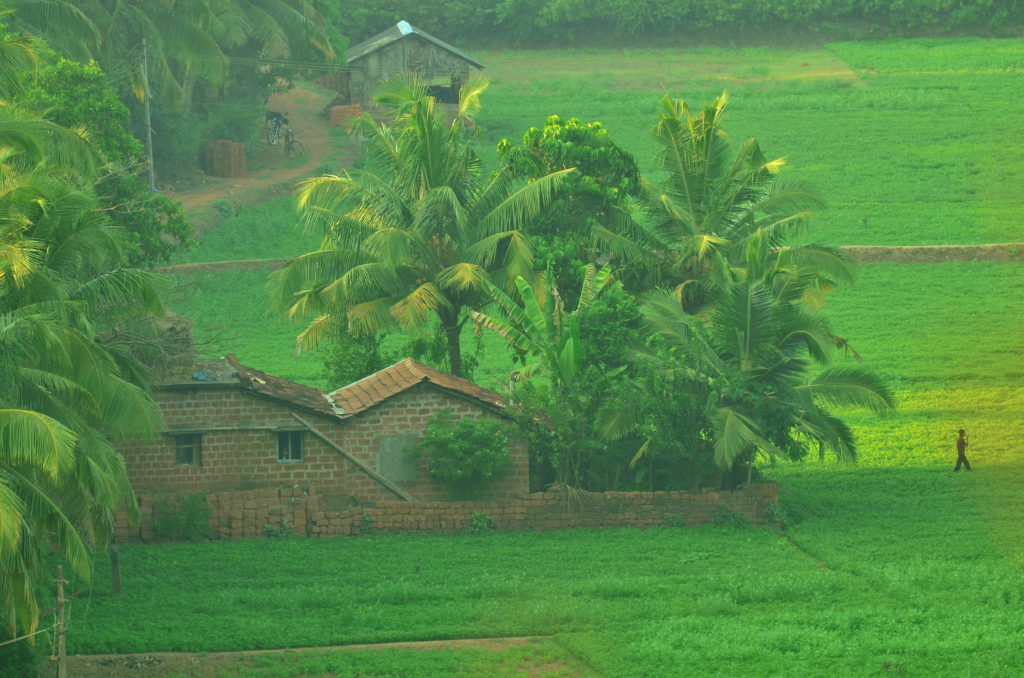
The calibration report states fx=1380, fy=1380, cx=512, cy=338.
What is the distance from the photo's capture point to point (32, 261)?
18.4 metres

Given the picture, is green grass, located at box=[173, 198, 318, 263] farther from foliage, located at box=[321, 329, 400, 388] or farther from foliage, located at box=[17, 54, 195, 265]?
foliage, located at box=[321, 329, 400, 388]

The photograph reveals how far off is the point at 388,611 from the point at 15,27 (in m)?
26.4

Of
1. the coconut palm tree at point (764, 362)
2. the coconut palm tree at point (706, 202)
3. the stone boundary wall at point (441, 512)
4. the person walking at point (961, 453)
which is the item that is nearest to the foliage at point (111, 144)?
the stone boundary wall at point (441, 512)

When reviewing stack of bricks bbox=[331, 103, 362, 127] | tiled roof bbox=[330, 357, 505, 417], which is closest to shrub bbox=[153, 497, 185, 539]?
tiled roof bbox=[330, 357, 505, 417]

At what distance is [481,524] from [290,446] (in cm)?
400

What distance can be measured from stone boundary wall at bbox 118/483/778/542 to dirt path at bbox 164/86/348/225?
2353 cm

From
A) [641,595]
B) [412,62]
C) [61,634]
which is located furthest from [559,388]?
[412,62]

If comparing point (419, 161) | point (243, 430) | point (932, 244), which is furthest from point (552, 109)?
point (243, 430)

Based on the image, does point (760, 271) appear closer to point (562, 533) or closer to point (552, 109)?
point (562, 533)

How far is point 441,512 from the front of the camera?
25750 millimetres

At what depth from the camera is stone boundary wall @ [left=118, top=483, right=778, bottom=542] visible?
25.3 meters

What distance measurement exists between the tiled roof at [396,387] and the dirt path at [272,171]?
21714mm

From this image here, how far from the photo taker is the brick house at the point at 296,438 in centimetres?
2603

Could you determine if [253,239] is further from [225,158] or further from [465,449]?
Result: [465,449]
